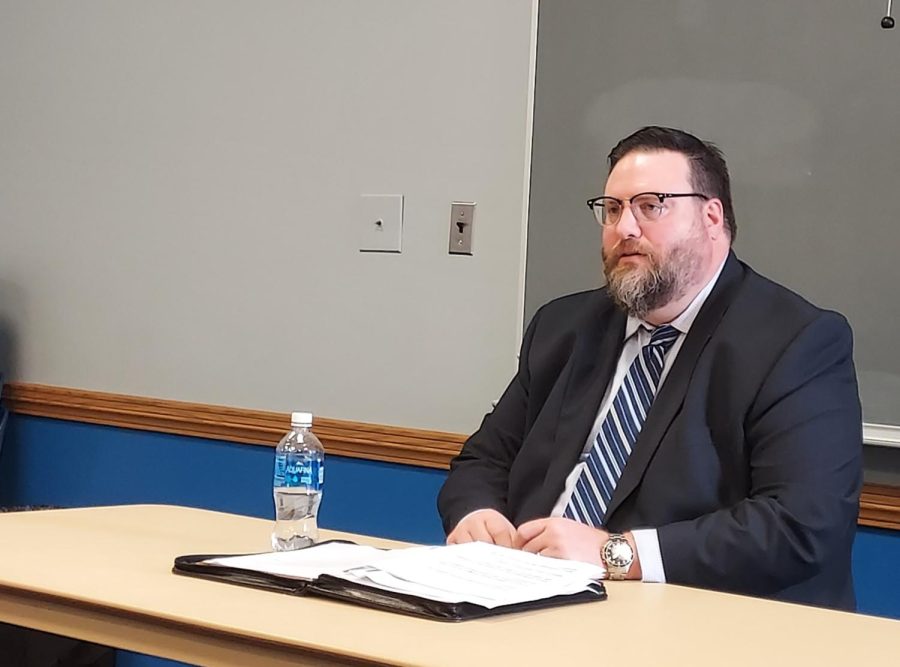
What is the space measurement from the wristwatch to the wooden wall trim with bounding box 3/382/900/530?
87cm

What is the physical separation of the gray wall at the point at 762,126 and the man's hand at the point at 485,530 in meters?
0.81

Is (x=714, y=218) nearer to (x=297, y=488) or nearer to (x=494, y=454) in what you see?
(x=494, y=454)

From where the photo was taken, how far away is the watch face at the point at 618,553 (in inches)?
66.6

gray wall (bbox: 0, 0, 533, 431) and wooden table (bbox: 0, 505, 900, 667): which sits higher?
gray wall (bbox: 0, 0, 533, 431)

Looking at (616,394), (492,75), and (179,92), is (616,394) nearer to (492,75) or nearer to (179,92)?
(492,75)

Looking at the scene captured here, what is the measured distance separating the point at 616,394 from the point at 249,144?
151cm

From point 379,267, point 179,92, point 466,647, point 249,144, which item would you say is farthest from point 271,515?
point 466,647

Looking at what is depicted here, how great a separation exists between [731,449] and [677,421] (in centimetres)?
10

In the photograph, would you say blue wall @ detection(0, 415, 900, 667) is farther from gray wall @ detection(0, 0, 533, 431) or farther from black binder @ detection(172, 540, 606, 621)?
black binder @ detection(172, 540, 606, 621)

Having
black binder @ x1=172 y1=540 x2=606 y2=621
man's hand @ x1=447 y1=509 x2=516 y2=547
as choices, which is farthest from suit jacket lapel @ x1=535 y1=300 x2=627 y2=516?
black binder @ x1=172 y1=540 x2=606 y2=621

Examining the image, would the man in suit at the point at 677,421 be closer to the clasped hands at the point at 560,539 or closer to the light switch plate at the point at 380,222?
the clasped hands at the point at 560,539

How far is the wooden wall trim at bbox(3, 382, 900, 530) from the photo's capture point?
2.88 m

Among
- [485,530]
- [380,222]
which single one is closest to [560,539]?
[485,530]

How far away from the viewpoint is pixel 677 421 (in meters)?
1.97
